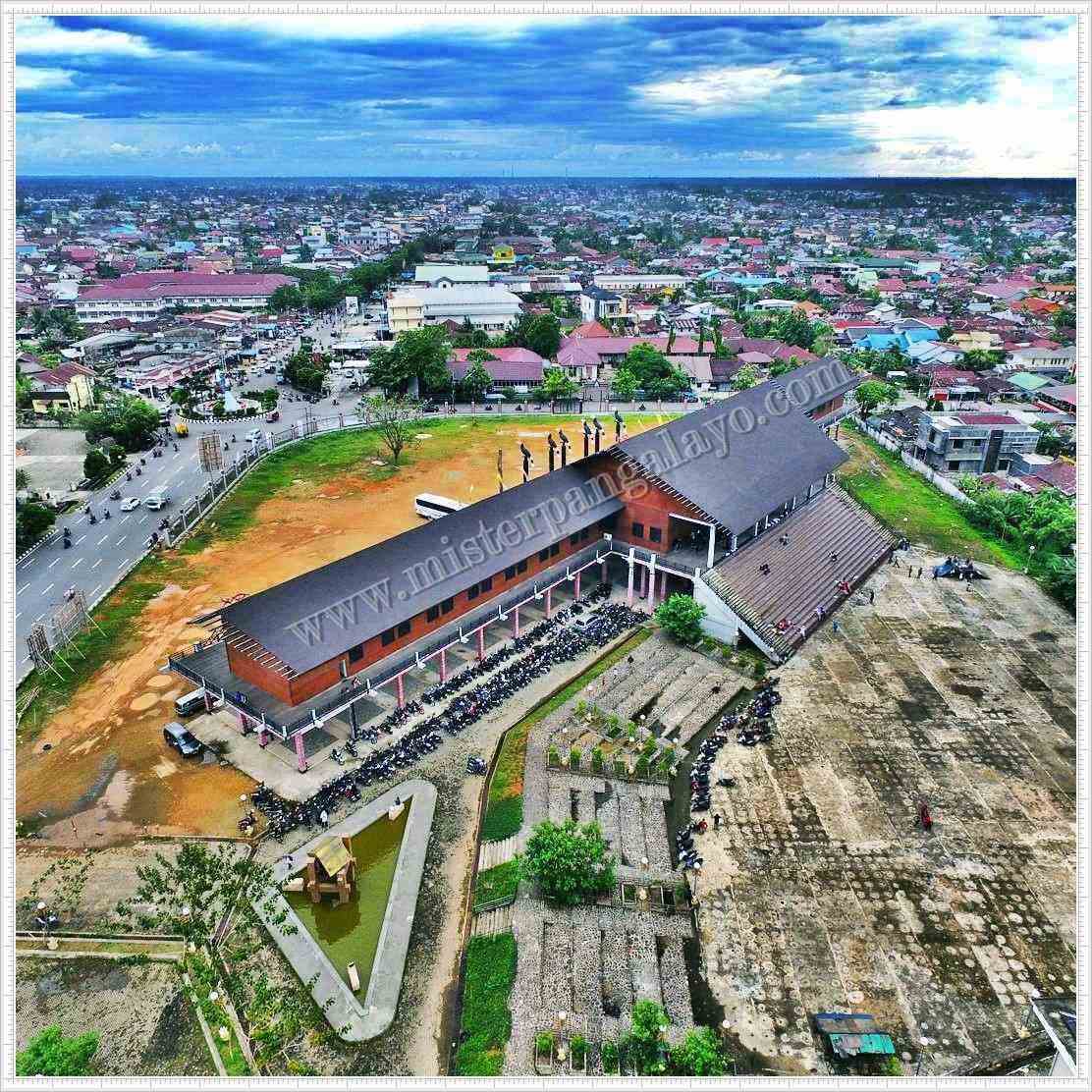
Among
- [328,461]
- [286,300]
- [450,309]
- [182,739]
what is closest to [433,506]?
[328,461]

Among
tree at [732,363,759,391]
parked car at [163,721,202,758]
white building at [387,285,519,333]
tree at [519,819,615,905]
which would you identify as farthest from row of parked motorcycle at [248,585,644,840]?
white building at [387,285,519,333]

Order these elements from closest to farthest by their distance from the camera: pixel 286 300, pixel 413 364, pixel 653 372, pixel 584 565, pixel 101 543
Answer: pixel 584 565 → pixel 101 543 → pixel 413 364 → pixel 653 372 → pixel 286 300

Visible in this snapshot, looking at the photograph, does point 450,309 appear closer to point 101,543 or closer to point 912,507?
point 101,543

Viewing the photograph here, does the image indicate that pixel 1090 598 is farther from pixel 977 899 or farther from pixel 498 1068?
pixel 498 1068

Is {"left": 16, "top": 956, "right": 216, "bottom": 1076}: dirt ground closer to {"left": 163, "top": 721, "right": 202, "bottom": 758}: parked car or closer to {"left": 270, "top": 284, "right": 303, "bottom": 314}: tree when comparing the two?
{"left": 163, "top": 721, "right": 202, "bottom": 758}: parked car

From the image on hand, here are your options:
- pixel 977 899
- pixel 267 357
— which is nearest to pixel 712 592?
pixel 977 899
